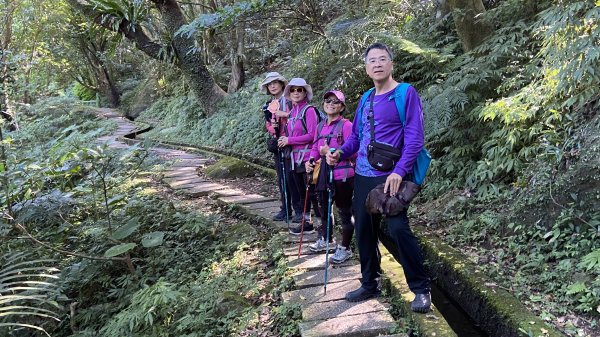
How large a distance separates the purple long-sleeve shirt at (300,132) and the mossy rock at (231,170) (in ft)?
12.4

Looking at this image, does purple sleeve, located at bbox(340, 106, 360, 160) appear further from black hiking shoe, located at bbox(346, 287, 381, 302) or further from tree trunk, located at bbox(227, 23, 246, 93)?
tree trunk, located at bbox(227, 23, 246, 93)

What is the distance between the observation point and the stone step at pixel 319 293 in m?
3.61

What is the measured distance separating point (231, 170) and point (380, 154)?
5.75 m

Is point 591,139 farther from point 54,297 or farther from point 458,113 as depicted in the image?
point 54,297

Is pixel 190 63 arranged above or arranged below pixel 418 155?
Result: above

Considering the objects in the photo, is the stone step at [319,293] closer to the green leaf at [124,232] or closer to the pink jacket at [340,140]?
the pink jacket at [340,140]

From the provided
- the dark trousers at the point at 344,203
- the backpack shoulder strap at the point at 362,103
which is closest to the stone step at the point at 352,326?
the dark trousers at the point at 344,203

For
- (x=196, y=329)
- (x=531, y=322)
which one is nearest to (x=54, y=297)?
(x=196, y=329)

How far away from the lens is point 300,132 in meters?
4.82

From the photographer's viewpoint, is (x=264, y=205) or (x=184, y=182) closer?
(x=264, y=205)

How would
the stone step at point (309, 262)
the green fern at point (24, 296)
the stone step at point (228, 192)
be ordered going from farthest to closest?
the stone step at point (228, 192), the stone step at point (309, 262), the green fern at point (24, 296)

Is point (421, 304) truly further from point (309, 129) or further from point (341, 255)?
point (309, 129)

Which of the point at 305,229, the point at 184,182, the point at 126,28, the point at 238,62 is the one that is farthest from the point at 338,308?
the point at 238,62

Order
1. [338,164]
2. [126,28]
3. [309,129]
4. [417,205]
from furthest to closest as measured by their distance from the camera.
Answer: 1. [126,28]
2. [417,205]
3. [309,129]
4. [338,164]
